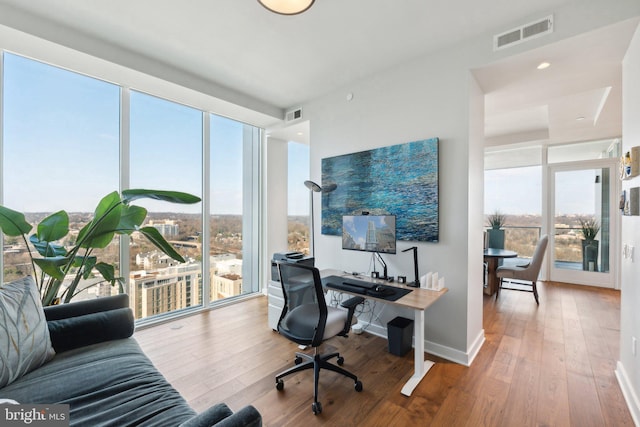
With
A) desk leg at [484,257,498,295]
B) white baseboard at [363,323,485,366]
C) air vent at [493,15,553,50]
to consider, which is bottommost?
white baseboard at [363,323,485,366]

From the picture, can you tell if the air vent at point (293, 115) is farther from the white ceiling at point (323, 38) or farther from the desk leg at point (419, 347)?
the desk leg at point (419, 347)

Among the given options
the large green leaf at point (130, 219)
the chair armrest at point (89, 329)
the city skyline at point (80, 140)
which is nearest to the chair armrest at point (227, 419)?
the chair armrest at point (89, 329)

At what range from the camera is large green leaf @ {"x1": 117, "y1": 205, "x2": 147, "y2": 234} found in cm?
236

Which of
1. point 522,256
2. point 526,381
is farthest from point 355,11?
point 522,256

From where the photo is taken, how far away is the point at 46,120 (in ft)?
8.88

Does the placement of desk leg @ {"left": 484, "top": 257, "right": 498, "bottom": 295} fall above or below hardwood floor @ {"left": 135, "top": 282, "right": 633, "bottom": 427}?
above

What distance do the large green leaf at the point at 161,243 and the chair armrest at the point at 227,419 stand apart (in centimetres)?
142

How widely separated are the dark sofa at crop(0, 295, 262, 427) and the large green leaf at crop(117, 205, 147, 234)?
0.61m

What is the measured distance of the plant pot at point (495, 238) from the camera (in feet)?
17.5

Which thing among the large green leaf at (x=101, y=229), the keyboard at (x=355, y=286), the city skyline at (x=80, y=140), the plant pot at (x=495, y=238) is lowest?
the keyboard at (x=355, y=286)

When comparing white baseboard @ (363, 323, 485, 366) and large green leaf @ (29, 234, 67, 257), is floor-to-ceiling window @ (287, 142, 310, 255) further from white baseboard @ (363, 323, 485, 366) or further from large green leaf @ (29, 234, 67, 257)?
large green leaf @ (29, 234, 67, 257)

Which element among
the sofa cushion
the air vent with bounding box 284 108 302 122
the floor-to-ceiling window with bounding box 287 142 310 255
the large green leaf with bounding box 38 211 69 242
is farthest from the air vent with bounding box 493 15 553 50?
the large green leaf with bounding box 38 211 69 242

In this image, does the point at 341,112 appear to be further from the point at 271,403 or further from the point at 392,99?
the point at 271,403

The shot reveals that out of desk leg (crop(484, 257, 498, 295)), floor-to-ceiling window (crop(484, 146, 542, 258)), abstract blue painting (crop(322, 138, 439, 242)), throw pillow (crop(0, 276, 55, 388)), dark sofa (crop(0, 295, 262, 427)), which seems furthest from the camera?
floor-to-ceiling window (crop(484, 146, 542, 258))
